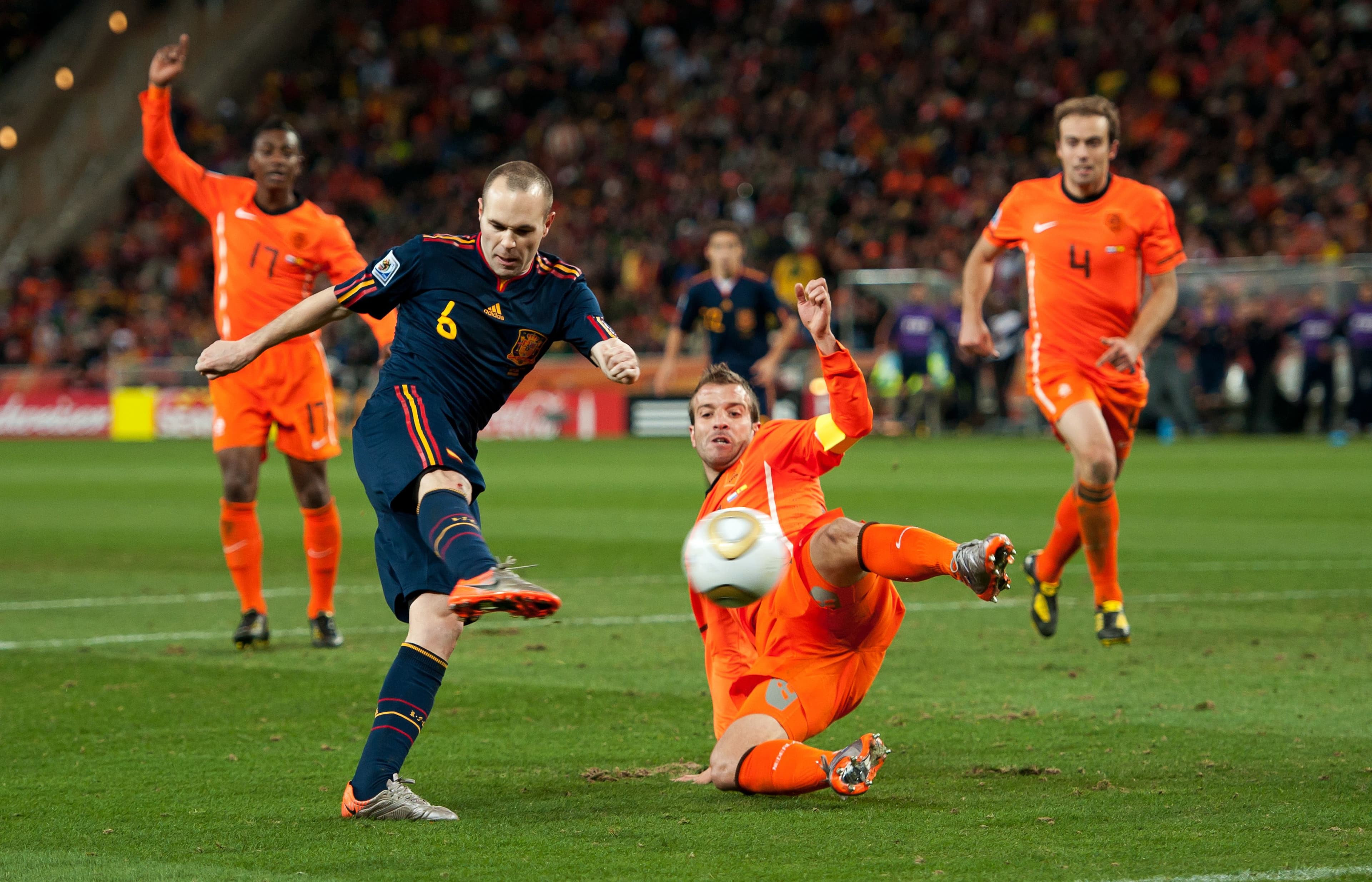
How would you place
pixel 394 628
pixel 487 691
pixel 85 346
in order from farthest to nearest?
pixel 85 346
pixel 394 628
pixel 487 691

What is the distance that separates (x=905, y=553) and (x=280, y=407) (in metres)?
4.17

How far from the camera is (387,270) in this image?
4.52m

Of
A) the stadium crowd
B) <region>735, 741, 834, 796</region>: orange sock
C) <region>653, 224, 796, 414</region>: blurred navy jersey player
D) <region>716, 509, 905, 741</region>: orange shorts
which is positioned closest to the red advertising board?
the stadium crowd

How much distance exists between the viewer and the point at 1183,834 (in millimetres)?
3834

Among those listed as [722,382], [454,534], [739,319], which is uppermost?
[739,319]

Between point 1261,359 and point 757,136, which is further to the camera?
point 757,136

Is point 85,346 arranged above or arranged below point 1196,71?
below

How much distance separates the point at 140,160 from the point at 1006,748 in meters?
33.6

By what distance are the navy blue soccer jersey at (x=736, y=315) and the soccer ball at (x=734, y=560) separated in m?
7.96

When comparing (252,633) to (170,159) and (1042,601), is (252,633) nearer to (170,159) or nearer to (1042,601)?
(170,159)

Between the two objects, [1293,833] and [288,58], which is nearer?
[1293,833]

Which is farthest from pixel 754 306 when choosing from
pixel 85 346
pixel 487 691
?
pixel 85 346

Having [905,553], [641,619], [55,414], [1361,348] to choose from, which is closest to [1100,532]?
[641,619]

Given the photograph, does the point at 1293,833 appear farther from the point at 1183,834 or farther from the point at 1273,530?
the point at 1273,530
